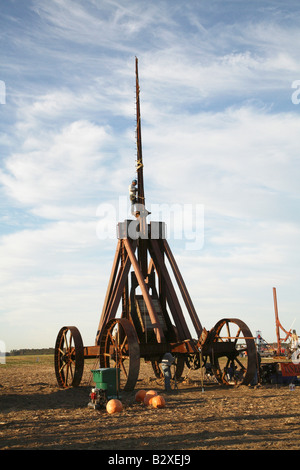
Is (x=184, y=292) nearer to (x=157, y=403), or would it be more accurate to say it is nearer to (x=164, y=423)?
(x=157, y=403)

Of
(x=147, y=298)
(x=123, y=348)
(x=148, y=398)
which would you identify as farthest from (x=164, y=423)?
(x=147, y=298)

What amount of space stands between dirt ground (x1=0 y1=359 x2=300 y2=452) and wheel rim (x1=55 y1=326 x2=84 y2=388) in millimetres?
2543

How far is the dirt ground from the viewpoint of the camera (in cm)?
846

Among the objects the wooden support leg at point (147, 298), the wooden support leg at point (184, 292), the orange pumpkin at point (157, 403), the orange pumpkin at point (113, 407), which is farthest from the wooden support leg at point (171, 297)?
the orange pumpkin at point (113, 407)

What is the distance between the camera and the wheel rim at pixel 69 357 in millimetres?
18609

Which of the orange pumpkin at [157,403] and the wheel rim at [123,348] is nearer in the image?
the orange pumpkin at [157,403]

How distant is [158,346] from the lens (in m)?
17.5

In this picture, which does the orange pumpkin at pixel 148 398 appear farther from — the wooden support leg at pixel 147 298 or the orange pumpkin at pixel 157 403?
the wooden support leg at pixel 147 298

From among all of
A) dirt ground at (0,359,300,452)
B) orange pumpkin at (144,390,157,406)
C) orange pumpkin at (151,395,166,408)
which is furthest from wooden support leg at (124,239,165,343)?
orange pumpkin at (151,395,166,408)

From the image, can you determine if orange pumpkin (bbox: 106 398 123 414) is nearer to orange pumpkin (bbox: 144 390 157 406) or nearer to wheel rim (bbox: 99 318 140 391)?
orange pumpkin (bbox: 144 390 157 406)

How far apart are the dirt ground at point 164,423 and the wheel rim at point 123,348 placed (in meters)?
0.84

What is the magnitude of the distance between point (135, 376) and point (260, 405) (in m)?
4.44
